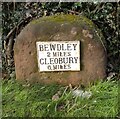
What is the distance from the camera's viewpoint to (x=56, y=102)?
3.51 meters

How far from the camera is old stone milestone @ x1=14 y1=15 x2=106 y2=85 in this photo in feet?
12.4

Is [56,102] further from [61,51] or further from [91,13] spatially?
[91,13]

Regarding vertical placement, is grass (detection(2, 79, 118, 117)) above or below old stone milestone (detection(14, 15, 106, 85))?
below

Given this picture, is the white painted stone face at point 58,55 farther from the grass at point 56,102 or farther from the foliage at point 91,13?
the foliage at point 91,13

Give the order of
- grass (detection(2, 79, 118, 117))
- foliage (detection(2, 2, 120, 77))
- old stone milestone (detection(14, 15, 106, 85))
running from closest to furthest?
1. grass (detection(2, 79, 118, 117))
2. old stone milestone (detection(14, 15, 106, 85))
3. foliage (detection(2, 2, 120, 77))

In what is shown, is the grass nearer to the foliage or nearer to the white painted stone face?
the white painted stone face

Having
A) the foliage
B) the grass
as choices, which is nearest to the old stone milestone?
the grass

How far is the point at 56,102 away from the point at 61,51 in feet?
1.96

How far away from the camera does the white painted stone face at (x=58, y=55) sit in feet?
12.5

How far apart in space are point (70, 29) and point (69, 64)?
38 centimetres

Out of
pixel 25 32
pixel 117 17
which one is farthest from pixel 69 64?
pixel 117 17

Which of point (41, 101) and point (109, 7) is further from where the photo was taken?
point (109, 7)

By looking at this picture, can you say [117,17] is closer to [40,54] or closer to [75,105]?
[40,54]

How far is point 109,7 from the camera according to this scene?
4223 mm
